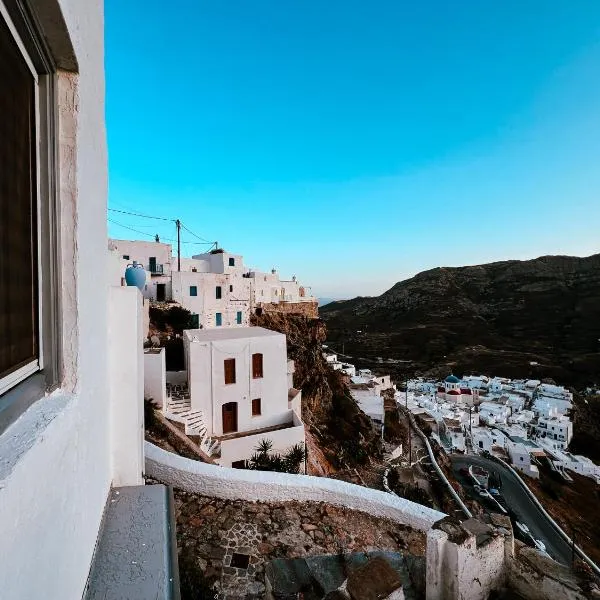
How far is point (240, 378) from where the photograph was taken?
1274cm

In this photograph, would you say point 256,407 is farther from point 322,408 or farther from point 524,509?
point 524,509

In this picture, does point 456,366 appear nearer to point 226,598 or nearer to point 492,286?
point 492,286

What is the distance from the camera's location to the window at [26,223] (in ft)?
2.98

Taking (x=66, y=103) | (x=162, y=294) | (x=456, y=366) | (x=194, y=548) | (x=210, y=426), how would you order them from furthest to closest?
(x=456, y=366), (x=162, y=294), (x=210, y=426), (x=194, y=548), (x=66, y=103)

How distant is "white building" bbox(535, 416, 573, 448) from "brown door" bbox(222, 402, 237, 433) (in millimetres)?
39490

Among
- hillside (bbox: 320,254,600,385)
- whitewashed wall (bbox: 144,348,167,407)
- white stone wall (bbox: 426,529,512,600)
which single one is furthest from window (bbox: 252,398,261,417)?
hillside (bbox: 320,254,600,385)

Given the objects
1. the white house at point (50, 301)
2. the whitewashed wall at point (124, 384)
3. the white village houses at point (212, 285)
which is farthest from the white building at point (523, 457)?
the white house at point (50, 301)

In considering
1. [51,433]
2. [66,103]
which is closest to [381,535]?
[51,433]

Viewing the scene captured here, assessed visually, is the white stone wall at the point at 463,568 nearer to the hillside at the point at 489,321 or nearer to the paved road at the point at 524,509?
the paved road at the point at 524,509

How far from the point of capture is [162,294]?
64.6 feet

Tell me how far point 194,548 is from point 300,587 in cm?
167

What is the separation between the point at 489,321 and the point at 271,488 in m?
96.4

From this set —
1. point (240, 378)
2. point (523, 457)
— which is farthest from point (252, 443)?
point (523, 457)

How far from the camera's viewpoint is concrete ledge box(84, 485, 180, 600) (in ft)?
4.78
